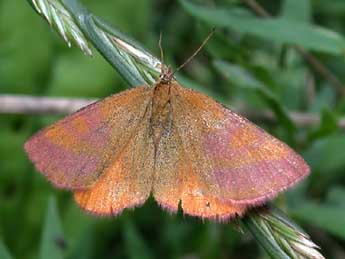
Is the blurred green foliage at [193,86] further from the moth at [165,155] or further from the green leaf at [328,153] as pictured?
the moth at [165,155]

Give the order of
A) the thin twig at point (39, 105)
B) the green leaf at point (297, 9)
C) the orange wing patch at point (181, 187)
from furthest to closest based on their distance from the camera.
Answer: the green leaf at point (297, 9) < the thin twig at point (39, 105) < the orange wing patch at point (181, 187)

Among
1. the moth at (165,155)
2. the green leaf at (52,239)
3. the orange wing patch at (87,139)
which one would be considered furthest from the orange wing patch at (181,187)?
the green leaf at (52,239)

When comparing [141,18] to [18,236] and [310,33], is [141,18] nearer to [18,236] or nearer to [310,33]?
[310,33]

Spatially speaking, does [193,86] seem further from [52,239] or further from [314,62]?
[52,239]

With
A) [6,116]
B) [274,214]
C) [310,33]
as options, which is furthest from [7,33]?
[274,214]

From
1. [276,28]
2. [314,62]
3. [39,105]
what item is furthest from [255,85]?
[39,105]

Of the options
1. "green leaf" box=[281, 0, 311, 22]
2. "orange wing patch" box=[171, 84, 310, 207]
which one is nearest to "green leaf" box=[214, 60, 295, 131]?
"green leaf" box=[281, 0, 311, 22]

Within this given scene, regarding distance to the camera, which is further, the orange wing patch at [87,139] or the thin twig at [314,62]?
the thin twig at [314,62]
